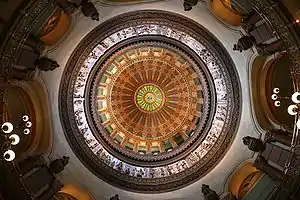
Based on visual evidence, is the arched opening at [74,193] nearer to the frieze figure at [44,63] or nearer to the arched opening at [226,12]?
the frieze figure at [44,63]

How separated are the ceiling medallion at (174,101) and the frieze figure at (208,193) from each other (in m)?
0.62

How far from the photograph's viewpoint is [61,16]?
1513 centimetres

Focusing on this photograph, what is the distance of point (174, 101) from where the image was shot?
22188 millimetres

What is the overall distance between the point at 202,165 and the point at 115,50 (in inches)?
242

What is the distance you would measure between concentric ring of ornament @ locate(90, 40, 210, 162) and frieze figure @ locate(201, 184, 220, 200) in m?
2.09

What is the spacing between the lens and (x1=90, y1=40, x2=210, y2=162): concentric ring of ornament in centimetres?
1905

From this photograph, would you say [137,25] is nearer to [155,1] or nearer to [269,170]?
[155,1]

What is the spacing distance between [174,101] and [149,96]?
1433mm

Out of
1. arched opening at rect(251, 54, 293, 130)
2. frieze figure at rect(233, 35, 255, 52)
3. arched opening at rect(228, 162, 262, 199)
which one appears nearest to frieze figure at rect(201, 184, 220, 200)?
arched opening at rect(228, 162, 262, 199)

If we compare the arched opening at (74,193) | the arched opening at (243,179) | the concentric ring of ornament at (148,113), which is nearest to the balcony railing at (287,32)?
the arched opening at (243,179)

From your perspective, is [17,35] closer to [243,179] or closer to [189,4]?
[189,4]

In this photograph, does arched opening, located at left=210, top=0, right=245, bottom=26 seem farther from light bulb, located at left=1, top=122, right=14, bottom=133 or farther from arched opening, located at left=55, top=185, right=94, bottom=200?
arched opening, located at left=55, top=185, right=94, bottom=200

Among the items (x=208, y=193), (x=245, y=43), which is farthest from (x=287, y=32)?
(x=208, y=193)

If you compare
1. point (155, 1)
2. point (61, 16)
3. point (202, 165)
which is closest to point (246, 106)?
point (202, 165)
